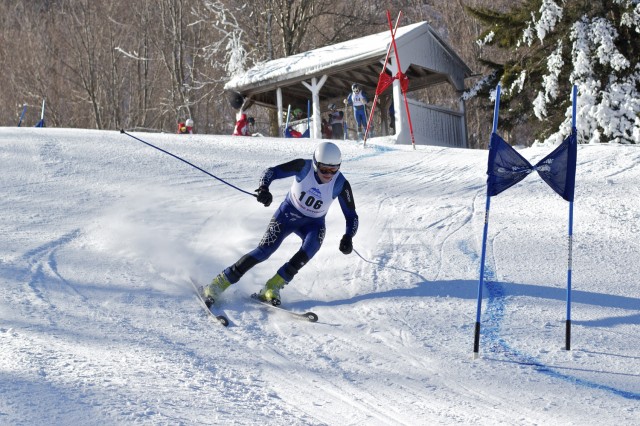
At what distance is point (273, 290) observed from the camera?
6.07 metres

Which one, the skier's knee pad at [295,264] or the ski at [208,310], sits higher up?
the skier's knee pad at [295,264]

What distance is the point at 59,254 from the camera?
24.1 ft

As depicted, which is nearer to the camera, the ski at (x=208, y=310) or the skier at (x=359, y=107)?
the ski at (x=208, y=310)

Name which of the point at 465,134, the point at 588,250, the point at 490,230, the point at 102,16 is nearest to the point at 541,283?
the point at 588,250

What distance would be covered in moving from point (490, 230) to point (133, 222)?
4.30 m

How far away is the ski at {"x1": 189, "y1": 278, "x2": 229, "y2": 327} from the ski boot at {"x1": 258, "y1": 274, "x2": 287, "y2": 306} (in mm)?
481

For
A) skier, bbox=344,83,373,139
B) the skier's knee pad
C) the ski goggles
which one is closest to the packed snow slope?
the skier's knee pad

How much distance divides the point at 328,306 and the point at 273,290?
1.59ft

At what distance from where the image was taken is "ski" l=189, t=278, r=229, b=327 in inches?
214

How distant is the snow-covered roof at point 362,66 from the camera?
1825cm

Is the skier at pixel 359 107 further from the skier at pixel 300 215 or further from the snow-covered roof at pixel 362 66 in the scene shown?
Result: the skier at pixel 300 215

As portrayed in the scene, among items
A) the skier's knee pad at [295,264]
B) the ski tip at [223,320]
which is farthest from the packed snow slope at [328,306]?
the skier's knee pad at [295,264]

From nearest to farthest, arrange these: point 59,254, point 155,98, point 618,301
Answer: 1. point 618,301
2. point 59,254
3. point 155,98

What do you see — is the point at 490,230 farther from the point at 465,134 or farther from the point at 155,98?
the point at 155,98
